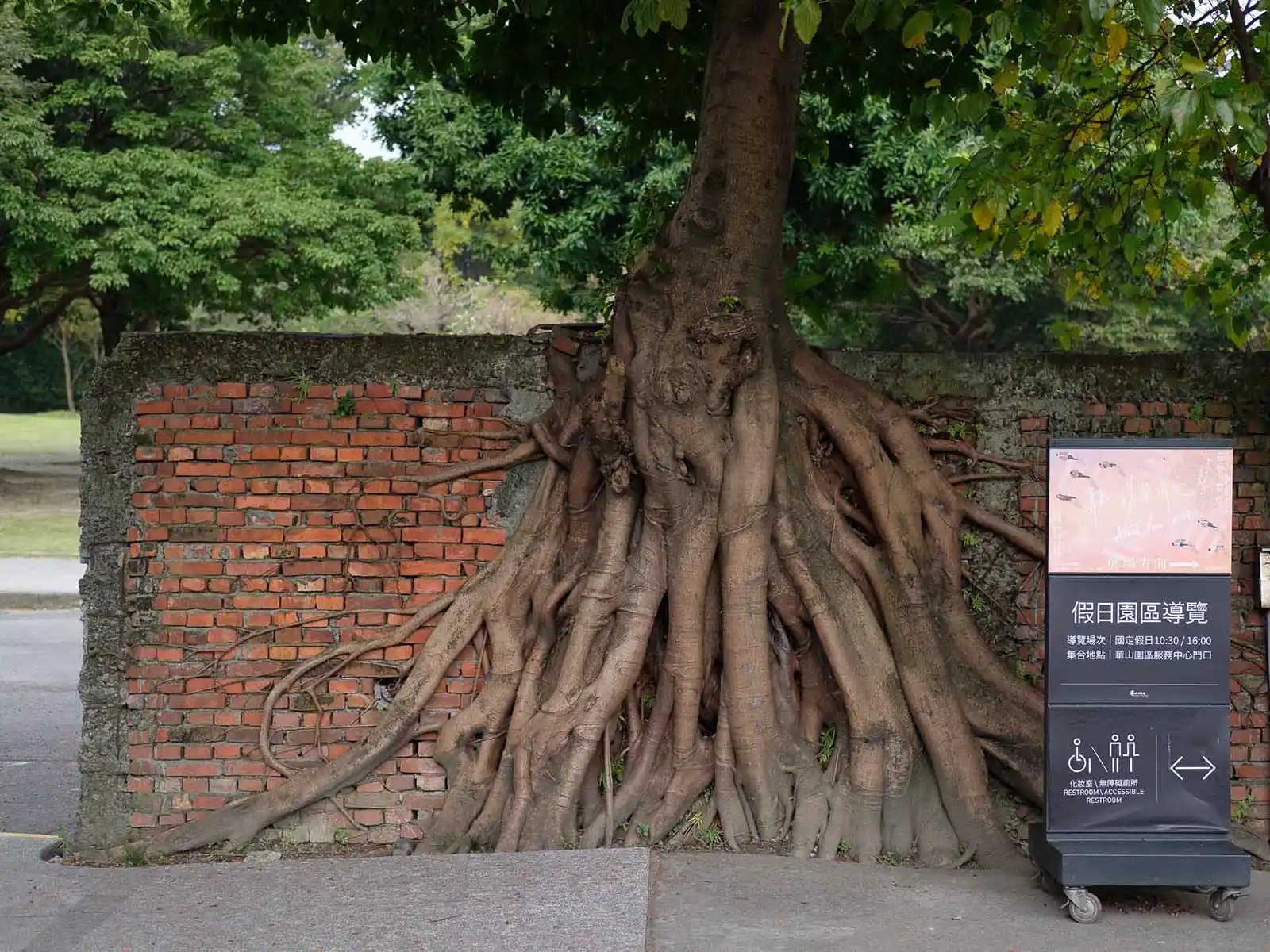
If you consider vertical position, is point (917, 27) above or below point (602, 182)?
below

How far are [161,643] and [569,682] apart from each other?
1.97 metres

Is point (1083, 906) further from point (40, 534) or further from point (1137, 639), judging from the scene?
point (40, 534)

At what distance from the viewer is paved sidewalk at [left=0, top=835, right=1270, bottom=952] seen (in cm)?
555

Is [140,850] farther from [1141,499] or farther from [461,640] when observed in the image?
[1141,499]

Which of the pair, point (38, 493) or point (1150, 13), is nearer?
point (1150, 13)

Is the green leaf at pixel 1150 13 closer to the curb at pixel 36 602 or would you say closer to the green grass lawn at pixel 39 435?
the curb at pixel 36 602

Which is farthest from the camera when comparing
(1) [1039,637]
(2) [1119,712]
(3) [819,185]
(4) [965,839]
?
(3) [819,185]

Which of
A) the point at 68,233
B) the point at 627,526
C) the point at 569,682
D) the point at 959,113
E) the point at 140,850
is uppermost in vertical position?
the point at 68,233

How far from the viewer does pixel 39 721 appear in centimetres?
1076

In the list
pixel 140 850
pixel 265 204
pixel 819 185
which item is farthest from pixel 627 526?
pixel 265 204

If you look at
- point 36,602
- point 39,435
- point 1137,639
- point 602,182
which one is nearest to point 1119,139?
point 1137,639

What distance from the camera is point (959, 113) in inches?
263

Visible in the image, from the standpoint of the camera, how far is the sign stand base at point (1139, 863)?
5.73 meters

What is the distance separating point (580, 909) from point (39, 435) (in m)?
43.1
